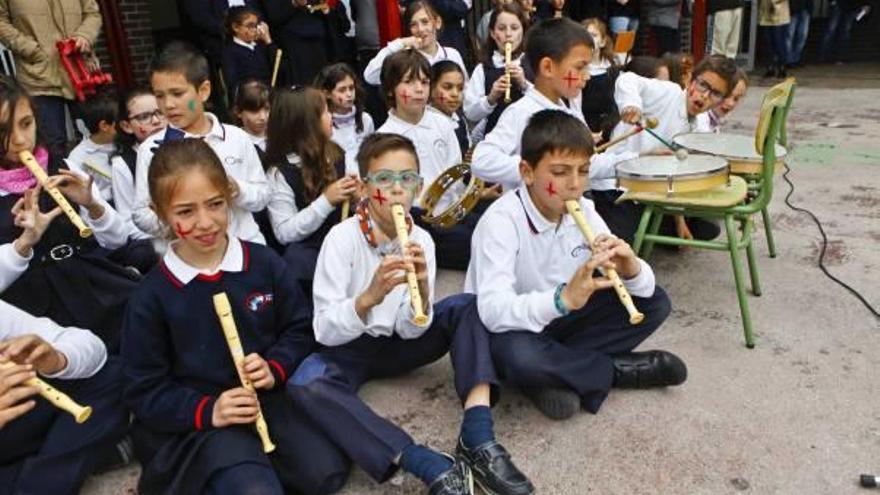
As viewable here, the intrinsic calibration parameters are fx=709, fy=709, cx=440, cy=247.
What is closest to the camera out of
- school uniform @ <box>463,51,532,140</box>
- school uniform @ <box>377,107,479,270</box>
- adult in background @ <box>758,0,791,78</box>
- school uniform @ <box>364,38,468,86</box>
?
school uniform @ <box>377,107,479,270</box>

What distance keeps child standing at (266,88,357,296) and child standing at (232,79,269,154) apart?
17.8 inches

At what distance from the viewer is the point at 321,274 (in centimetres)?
241

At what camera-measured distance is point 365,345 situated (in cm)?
254

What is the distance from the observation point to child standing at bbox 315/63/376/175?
4215mm

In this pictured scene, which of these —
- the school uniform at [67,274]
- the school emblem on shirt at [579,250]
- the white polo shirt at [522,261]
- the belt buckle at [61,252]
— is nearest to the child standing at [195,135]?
the school uniform at [67,274]

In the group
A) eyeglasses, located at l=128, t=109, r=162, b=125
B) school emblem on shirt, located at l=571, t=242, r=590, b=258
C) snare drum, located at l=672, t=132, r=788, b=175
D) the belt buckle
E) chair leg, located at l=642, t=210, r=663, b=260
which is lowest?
chair leg, located at l=642, t=210, r=663, b=260

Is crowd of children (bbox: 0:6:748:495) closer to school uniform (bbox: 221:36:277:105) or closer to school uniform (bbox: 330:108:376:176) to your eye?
school uniform (bbox: 330:108:376:176)

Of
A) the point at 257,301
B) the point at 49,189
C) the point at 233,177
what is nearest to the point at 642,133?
the point at 233,177

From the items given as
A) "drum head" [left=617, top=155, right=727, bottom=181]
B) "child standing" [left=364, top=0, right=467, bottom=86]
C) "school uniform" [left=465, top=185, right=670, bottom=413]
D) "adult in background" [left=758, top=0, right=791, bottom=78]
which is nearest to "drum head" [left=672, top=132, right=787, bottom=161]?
"drum head" [left=617, top=155, right=727, bottom=181]

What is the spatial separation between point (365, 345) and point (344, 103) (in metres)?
2.12

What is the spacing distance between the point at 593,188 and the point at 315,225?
1459 millimetres

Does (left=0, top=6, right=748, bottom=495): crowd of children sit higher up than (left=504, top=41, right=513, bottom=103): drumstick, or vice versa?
(left=504, top=41, right=513, bottom=103): drumstick

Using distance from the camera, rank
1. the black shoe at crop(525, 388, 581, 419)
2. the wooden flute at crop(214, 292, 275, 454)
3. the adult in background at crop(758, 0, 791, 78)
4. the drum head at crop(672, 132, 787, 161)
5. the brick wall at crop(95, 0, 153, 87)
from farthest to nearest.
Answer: the adult in background at crop(758, 0, 791, 78)
the brick wall at crop(95, 0, 153, 87)
the drum head at crop(672, 132, 787, 161)
the black shoe at crop(525, 388, 581, 419)
the wooden flute at crop(214, 292, 275, 454)

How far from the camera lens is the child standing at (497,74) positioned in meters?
4.60
